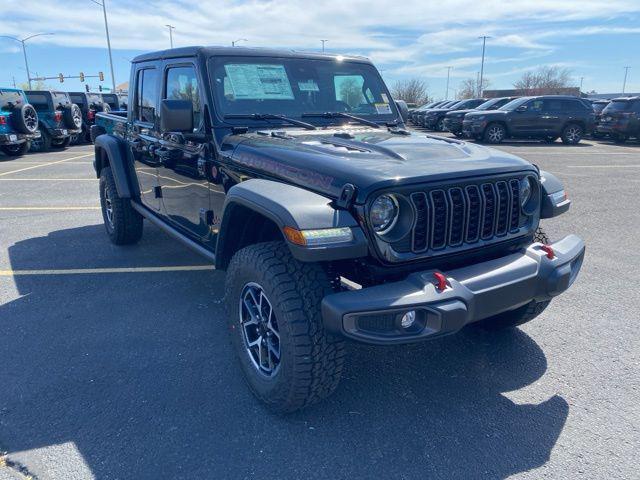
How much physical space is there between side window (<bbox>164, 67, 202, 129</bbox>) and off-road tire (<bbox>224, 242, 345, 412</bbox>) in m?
1.47

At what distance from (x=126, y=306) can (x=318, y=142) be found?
2.20 meters

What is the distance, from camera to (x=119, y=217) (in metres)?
5.58

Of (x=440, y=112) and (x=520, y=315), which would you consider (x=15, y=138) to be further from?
(x=440, y=112)

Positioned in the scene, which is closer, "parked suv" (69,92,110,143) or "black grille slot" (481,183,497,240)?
"black grille slot" (481,183,497,240)

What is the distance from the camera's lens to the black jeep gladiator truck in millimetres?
2375

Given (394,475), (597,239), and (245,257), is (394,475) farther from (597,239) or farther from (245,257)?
(597,239)

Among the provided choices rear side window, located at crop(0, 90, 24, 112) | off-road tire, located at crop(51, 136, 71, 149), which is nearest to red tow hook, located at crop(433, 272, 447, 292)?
rear side window, located at crop(0, 90, 24, 112)

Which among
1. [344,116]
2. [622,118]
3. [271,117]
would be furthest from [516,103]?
[271,117]

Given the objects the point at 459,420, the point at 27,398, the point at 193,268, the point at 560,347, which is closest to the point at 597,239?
the point at 560,347

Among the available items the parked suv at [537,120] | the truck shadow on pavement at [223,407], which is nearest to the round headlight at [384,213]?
the truck shadow on pavement at [223,407]

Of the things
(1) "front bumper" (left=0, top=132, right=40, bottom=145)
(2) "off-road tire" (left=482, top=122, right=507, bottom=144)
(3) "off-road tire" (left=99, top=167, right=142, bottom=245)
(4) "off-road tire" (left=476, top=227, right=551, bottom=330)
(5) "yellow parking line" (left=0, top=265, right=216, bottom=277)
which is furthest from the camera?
(2) "off-road tire" (left=482, top=122, right=507, bottom=144)

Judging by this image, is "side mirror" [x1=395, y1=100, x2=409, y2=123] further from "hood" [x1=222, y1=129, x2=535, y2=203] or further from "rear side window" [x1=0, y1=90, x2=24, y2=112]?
"rear side window" [x1=0, y1=90, x2=24, y2=112]

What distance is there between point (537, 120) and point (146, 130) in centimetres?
1679

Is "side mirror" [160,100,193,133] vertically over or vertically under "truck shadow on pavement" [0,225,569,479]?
over
